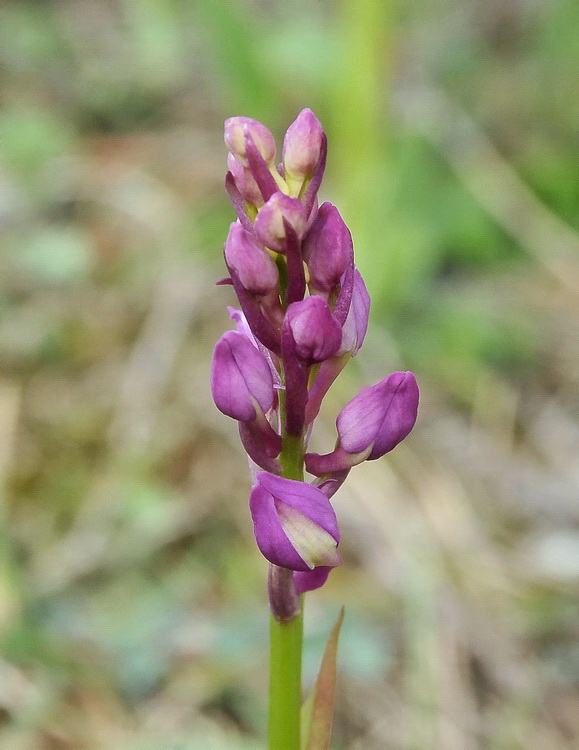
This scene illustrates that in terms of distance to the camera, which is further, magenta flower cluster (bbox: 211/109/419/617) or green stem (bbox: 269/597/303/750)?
green stem (bbox: 269/597/303/750)

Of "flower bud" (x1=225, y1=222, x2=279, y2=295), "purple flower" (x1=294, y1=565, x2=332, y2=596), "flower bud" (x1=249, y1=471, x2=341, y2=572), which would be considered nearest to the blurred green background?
"purple flower" (x1=294, y1=565, x2=332, y2=596)

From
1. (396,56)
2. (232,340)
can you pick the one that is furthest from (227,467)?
(396,56)

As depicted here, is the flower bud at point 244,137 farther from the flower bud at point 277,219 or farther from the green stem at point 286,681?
the green stem at point 286,681

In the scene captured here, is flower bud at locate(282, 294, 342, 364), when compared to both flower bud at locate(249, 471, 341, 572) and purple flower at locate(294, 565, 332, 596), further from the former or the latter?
purple flower at locate(294, 565, 332, 596)

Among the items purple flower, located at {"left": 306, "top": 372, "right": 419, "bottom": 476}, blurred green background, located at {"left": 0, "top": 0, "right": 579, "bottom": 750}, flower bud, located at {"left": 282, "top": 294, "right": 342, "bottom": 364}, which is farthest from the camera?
blurred green background, located at {"left": 0, "top": 0, "right": 579, "bottom": 750}

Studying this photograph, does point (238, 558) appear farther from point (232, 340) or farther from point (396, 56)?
point (396, 56)

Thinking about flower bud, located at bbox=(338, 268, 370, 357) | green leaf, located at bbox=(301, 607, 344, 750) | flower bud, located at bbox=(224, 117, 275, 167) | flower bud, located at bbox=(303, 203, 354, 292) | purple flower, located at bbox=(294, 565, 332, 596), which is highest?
flower bud, located at bbox=(224, 117, 275, 167)

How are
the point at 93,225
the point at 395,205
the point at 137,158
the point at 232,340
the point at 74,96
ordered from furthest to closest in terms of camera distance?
the point at 74,96 < the point at 137,158 < the point at 93,225 < the point at 395,205 < the point at 232,340
